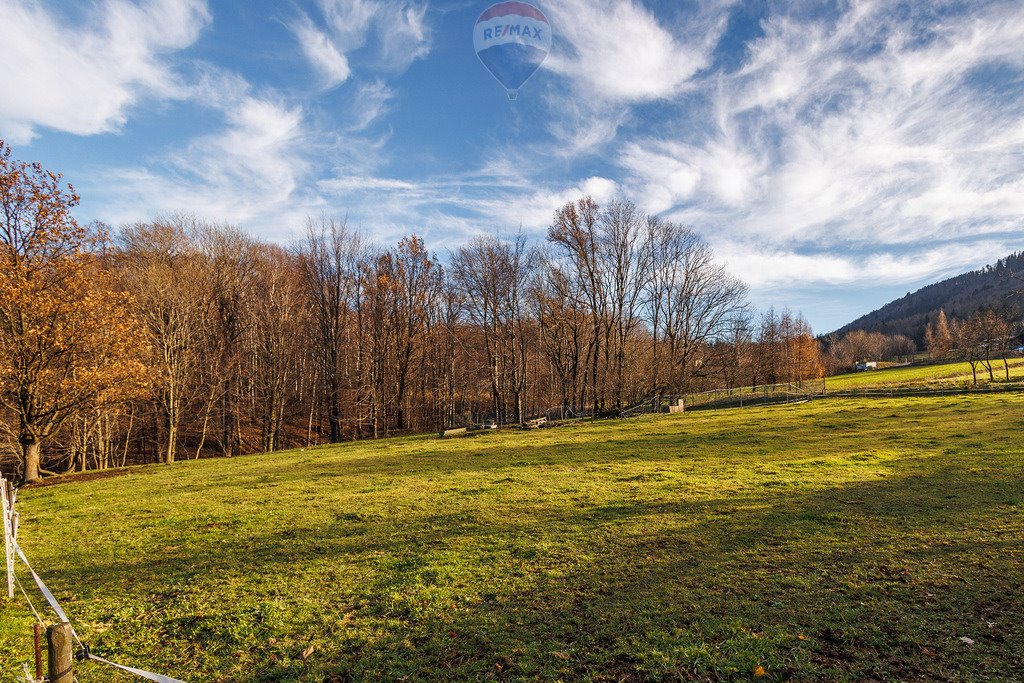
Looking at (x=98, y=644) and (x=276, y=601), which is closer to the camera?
(x=98, y=644)

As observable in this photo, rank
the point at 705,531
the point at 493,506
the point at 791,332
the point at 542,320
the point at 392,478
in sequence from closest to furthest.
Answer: the point at 705,531 < the point at 493,506 < the point at 392,478 < the point at 542,320 < the point at 791,332

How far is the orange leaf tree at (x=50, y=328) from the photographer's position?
1786 centimetres

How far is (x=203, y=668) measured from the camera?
4887mm

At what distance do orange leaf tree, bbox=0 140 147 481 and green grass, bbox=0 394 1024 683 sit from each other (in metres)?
5.30

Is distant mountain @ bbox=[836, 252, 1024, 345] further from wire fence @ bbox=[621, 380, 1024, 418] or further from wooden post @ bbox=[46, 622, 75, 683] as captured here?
wooden post @ bbox=[46, 622, 75, 683]

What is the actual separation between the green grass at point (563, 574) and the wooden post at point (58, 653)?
2058 millimetres

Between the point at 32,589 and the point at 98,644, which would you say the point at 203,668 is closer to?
the point at 98,644

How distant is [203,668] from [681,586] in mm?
5846

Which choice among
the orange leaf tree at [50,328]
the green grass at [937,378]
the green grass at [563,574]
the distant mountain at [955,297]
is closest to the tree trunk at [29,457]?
the orange leaf tree at [50,328]

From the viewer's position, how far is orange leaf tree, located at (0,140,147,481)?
703 inches

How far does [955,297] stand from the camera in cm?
16975

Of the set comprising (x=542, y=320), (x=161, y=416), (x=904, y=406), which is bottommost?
(x=904, y=406)

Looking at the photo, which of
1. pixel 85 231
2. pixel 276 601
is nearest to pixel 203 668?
pixel 276 601

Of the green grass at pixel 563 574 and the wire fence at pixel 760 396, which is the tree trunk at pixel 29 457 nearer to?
the green grass at pixel 563 574
